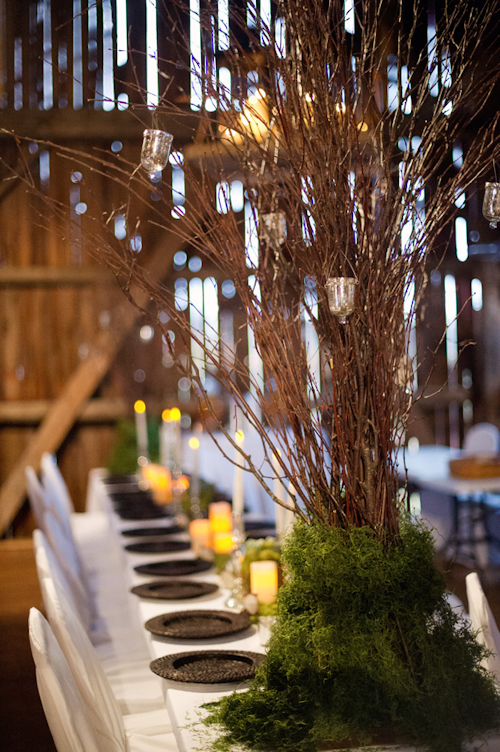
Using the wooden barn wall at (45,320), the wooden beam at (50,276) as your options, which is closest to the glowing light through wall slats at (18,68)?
the wooden barn wall at (45,320)

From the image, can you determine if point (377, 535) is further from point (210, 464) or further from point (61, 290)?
point (61, 290)

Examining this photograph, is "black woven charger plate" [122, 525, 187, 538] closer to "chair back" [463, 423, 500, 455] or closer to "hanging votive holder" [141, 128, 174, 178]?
"hanging votive holder" [141, 128, 174, 178]

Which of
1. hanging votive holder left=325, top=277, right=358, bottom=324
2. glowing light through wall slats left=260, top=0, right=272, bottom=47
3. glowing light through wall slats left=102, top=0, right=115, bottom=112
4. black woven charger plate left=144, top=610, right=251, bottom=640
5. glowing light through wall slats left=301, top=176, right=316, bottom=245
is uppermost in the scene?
glowing light through wall slats left=102, top=0, right=115, bottom=112

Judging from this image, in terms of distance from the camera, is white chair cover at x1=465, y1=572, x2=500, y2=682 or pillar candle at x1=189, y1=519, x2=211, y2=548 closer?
white chair cover at x1=465, y1=572, x2=500, y2=682

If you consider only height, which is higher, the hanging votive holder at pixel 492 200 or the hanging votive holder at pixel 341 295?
the hanging votive holder at pixel 492 200

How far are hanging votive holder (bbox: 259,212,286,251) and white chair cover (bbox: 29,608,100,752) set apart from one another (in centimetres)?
88

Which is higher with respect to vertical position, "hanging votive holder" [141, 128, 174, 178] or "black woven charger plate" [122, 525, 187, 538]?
"hanging votive holder" [141, 128, 174, 178]

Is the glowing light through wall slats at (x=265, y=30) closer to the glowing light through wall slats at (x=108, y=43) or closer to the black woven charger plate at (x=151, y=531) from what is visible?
the glowing light through wall slats at (x=108, y=43)

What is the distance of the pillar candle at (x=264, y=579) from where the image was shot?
2.17 meters

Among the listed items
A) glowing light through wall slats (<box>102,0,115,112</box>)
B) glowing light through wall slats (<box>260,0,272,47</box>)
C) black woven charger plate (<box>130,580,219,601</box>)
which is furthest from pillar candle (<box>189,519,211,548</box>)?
glowing light through wall slats (<box>260,0,272,47</box>)

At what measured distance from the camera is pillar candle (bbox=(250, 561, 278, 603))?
7.13 feet

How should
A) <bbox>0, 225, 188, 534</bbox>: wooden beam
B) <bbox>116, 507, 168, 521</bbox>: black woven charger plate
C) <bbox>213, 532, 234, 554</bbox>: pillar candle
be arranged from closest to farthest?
1. <bbox>213, 532, 234, 554</bbox>: pillar candle
2. <bbox>116, 507, 168, 521</bbox>: black woven charger plate
3. <bbox>0, 225, 188, 534</bbox>: wooden beam

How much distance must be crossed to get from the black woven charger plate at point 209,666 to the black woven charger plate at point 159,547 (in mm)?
1330

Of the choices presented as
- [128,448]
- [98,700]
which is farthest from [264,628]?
[128,448]
